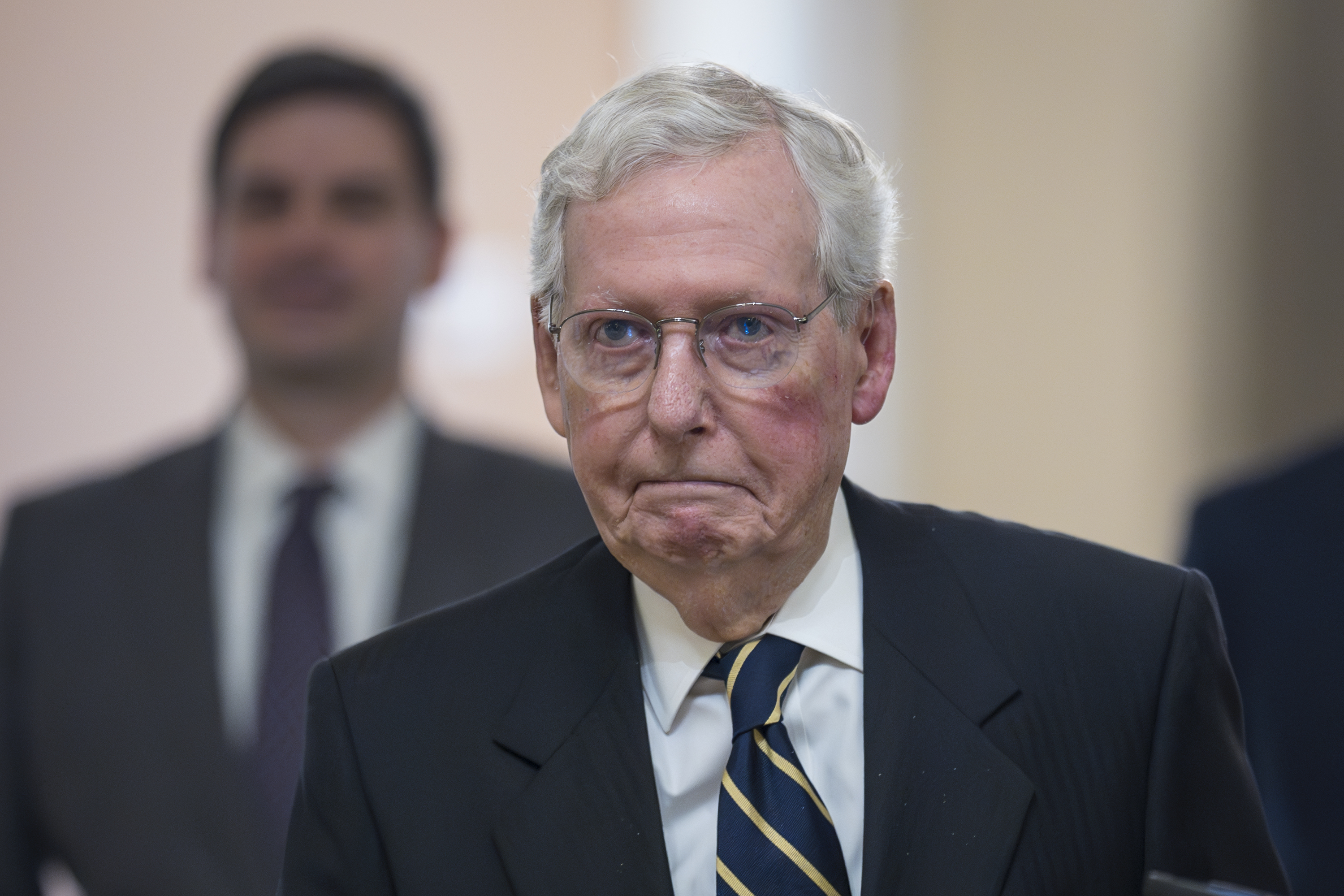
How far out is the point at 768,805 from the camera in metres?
1.25

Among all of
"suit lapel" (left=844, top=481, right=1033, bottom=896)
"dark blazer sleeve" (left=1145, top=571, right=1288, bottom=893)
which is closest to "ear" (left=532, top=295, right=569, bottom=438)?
"suit lapel" (left=844, top=481, right=1033, bottom=896)

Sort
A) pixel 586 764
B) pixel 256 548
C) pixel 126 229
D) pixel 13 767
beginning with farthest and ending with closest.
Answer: pixel 126 229
pixel 256 548
pixel 13 767
pixel 586 764

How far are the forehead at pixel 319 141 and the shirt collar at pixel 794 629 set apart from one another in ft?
5.20

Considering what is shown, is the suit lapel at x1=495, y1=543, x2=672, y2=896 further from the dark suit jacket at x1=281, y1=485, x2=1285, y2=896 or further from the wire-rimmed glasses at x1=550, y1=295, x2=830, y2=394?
the wire-rimmed glasses at x1=550, y1=295, x2=830, y2=394

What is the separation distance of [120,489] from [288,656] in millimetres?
499

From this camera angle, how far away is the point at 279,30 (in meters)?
3.12

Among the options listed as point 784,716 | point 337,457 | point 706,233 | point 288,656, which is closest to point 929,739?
point 784,716

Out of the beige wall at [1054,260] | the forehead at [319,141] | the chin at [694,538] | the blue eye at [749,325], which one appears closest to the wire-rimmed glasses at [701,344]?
the blue eye at [749,325]

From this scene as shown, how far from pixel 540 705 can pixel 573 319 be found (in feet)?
1.23

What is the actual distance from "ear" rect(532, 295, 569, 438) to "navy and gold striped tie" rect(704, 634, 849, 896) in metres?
0.29

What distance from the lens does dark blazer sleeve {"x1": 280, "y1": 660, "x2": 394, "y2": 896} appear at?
4.30 feet

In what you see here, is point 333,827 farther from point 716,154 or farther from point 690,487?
point 716,154

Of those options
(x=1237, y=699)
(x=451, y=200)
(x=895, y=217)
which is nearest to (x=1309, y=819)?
(x=1237, y=699)

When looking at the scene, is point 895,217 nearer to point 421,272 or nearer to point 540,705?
point 540,705
